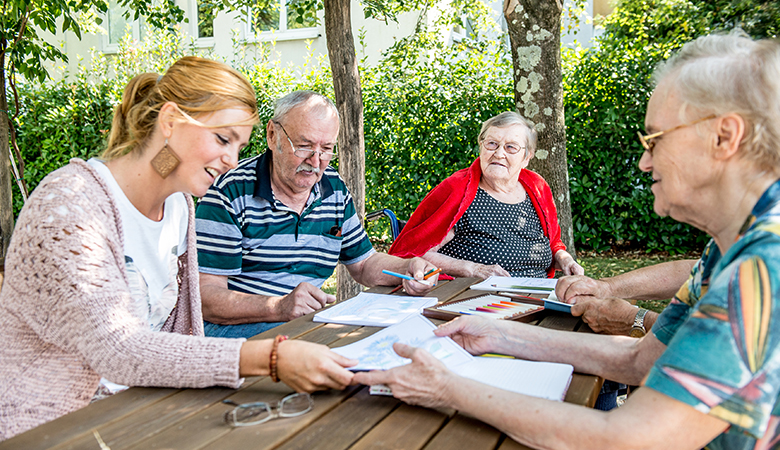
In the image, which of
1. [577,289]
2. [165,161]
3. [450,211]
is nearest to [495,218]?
[450,211]

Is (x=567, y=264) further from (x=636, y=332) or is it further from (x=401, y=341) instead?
(x=401, y=341)

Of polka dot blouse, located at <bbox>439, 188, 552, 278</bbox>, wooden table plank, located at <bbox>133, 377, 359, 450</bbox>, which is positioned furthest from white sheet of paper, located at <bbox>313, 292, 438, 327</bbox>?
polka dot blouse, located at <bbox>439, 188, 552, 278</bbox>

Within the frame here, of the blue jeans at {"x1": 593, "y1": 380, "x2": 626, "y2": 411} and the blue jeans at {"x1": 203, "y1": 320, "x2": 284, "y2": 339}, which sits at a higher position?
the blue jeans at {"x1": 203, "y1": 320, "x2": 284, "y2": 339}

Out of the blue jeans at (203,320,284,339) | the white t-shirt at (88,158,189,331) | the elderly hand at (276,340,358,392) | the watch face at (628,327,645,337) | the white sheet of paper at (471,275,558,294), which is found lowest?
the blue jeans at (203,320,284,339)

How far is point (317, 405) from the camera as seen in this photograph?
4.81 ft

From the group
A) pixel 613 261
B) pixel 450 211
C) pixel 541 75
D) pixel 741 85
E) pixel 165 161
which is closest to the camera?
pixel 741 85

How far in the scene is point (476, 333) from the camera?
6.07ft

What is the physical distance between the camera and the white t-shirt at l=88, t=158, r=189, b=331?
192cm

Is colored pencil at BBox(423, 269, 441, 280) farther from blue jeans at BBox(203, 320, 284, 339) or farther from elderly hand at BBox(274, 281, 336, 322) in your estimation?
blue jeans at BBox(203, 320, 284, 339)

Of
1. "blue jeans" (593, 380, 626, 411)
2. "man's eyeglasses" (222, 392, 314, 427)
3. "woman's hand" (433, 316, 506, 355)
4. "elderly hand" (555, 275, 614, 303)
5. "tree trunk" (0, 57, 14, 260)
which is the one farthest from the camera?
"tree trunk" (0, 57, 14, 260)

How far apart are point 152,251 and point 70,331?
0.59 m

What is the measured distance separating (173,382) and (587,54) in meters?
6.93

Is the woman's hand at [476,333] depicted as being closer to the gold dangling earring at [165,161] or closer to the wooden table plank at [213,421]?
the wooden table plank at [213,421]

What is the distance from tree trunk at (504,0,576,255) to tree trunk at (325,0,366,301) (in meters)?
1.23
